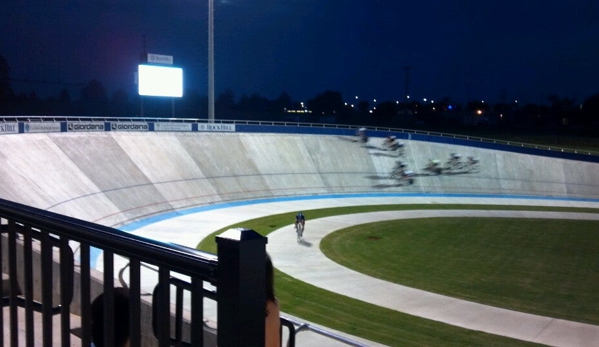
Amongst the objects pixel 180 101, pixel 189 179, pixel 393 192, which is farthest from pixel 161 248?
pixel 180 101

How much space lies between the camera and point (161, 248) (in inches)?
90.0

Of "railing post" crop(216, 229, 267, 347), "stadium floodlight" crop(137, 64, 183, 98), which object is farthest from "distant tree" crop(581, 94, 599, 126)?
"railing post" crop(216, 229, 267, 347)

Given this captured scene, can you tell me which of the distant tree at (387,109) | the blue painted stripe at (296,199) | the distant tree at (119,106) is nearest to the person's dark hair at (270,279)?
the blue painted stripe at (296,199)

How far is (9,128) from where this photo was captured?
95.5ft

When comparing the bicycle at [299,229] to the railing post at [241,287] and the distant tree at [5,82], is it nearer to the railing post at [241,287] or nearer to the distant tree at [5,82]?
the railing post at [241,287]

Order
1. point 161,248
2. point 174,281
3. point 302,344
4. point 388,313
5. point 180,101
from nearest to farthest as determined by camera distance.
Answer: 1. point 161,248
2. point 174,281
3. point 302,344
4. point 388,313
5. point 180,101

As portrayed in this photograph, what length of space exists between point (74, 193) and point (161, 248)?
2705cm

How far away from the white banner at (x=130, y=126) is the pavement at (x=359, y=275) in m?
8.26

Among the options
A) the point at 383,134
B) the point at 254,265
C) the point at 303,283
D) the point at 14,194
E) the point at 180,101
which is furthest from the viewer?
the point at 180,101

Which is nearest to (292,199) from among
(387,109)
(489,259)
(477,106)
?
(489,259)

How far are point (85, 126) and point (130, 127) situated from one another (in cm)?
345

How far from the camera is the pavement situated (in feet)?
48.7

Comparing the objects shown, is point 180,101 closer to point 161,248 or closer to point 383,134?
point 383,134

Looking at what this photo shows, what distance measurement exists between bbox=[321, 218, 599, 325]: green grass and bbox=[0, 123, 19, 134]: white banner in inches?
645
